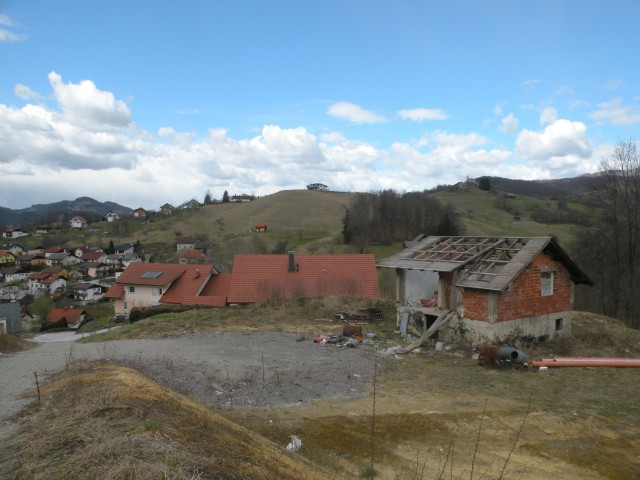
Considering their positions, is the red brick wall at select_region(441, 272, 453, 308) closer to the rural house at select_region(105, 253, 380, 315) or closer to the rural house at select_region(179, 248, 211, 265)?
the rural house at select_region(105, 253, 380, 315)

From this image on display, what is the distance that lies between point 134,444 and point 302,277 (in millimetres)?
25525

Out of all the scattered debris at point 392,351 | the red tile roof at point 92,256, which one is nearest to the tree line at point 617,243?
the scattered debris at point 392,351

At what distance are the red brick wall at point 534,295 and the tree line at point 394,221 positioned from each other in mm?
53761

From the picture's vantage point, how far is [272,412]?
9.48 m

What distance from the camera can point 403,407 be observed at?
9.98 metres

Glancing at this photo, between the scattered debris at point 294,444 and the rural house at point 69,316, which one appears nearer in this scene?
the scattered debris at point 294,444

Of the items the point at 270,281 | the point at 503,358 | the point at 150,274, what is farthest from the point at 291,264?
the point at 503,358

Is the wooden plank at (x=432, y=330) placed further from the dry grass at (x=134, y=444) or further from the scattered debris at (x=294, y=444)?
the dry grass at (x=134, y=444)

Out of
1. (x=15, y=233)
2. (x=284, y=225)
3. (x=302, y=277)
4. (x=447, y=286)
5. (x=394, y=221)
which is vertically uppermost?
(x=394, y=221)

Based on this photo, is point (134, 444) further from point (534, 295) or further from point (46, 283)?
point (46, 283)

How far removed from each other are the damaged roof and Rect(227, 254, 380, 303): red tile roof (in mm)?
10397

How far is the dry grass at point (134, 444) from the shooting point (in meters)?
4.82

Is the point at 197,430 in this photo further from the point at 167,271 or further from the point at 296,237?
the point at 296,237

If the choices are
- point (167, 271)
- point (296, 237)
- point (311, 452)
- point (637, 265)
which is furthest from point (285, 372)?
point (296, 237)
